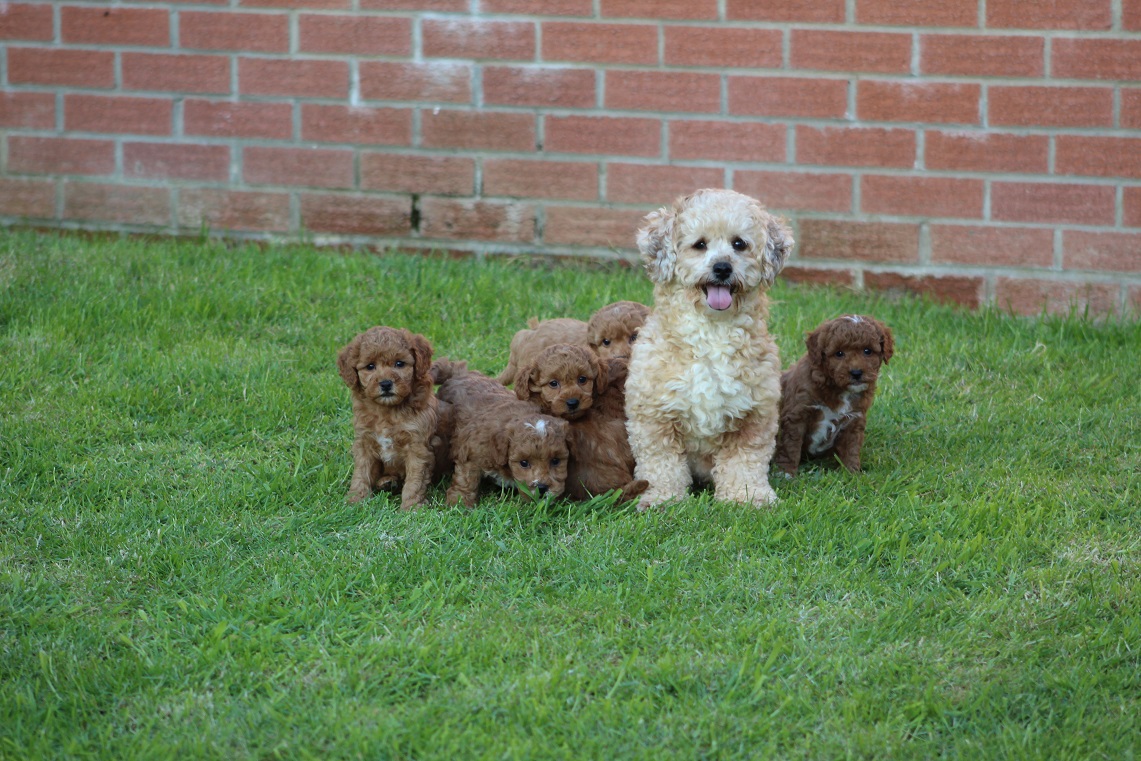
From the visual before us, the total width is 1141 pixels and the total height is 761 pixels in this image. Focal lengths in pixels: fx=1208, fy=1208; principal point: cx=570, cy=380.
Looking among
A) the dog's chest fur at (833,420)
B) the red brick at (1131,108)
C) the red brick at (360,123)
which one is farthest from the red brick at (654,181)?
the dog's chest fur at (833,420)

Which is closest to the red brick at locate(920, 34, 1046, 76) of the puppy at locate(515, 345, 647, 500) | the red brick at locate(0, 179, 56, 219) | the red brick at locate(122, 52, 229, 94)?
the puppy at locate(515, 345, 647, 500)

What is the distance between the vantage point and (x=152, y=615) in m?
4.23

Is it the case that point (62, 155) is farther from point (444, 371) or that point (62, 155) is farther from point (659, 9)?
point (444, 371)

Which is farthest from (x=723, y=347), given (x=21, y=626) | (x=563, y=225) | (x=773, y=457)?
(x=563, y=225)

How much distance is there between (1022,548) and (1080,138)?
407cm

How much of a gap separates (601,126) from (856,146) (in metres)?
1.72

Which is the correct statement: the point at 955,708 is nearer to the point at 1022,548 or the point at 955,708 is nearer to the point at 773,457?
the point at 1022,548

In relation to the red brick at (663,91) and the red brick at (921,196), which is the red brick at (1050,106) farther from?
the red brick at (663,91)

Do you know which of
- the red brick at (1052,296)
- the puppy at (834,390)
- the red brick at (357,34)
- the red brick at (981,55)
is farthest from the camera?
the red brick at (357,34)

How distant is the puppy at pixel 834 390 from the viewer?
Answer: 549 centimetres

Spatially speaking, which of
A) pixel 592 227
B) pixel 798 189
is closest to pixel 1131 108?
pixel 798 189

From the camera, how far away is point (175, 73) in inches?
336

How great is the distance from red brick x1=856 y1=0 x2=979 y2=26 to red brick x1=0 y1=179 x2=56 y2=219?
5830 mm

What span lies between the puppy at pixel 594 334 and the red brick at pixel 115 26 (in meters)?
→ 3.97
